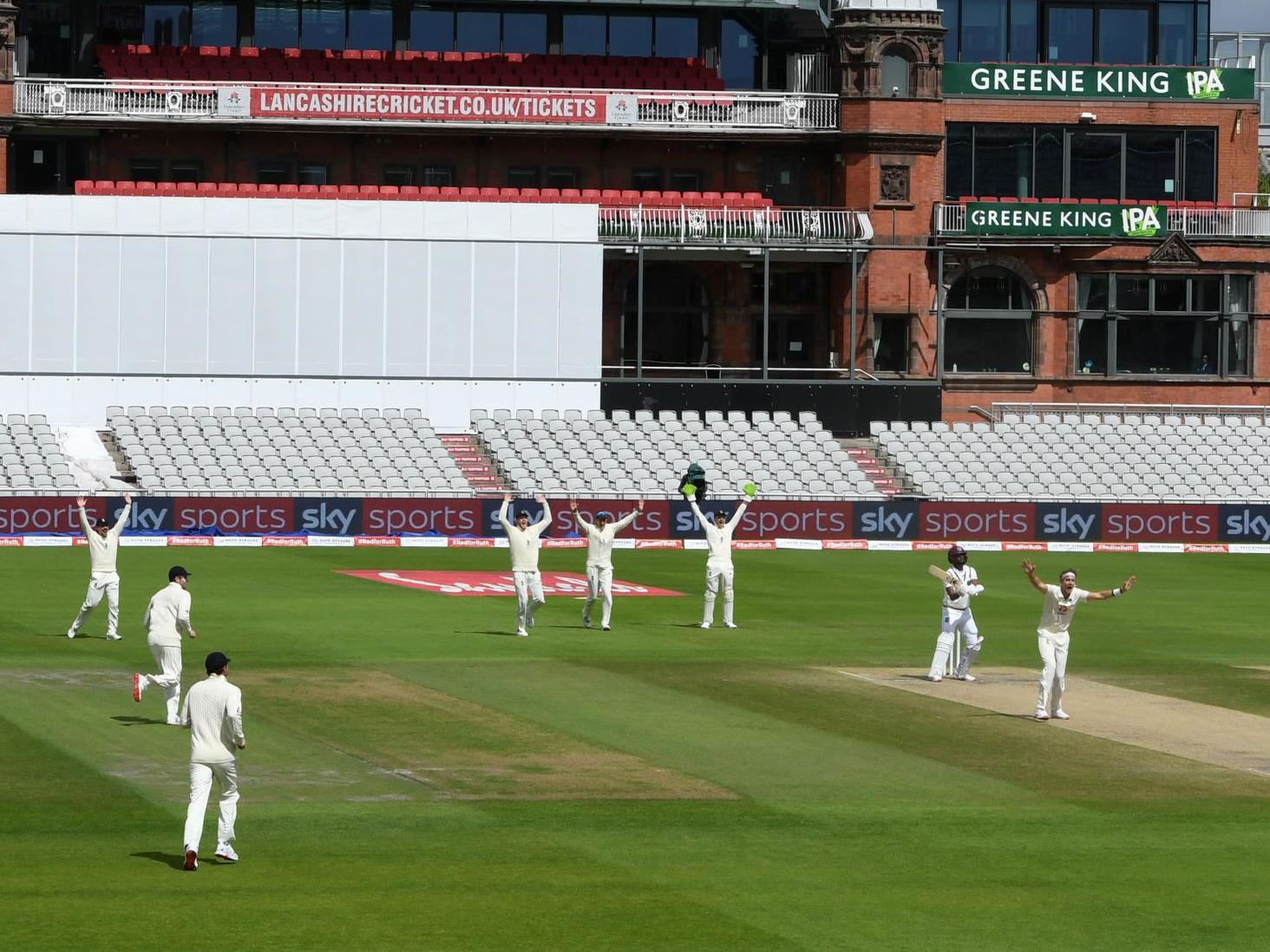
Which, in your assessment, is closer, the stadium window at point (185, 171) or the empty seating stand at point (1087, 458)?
the empty seating stand at point (1087, 458)

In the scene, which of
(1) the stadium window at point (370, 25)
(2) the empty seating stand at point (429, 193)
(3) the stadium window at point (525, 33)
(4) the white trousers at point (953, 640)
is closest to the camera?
(4) the white trousers at point (953, 640)

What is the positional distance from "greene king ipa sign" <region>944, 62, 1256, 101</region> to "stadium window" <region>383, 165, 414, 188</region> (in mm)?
15733

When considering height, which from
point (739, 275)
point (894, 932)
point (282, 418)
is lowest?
point (894, 932)

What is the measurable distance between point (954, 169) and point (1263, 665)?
35.2m

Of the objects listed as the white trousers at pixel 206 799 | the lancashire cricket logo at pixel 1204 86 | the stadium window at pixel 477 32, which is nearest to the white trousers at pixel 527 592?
the white trousers at pixel 206 799

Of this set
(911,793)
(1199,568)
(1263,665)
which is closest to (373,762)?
(911,793)

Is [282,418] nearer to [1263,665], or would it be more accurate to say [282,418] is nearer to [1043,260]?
[1043,260]

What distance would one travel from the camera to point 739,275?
61781 mm

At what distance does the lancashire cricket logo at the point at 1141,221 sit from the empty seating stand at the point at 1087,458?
5.37 metres

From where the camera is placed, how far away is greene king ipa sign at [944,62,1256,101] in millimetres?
61281

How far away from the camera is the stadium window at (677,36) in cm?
6244

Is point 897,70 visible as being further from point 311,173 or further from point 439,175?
point 311,173

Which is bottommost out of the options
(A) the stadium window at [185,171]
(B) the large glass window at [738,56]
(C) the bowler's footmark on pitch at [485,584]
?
(C) the bowler's footmark on pitch at [485,584]

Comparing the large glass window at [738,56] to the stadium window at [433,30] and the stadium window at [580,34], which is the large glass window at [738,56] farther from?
the stadium window at [433,30]
